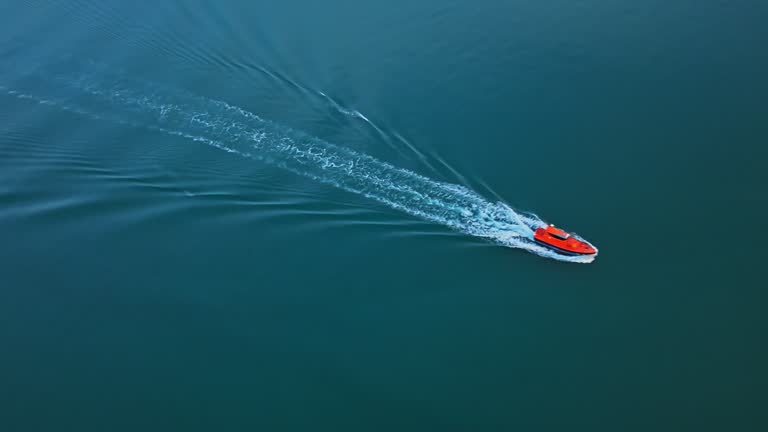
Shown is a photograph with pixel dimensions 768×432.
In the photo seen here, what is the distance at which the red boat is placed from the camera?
17578 mm

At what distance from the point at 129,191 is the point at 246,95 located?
5612mm

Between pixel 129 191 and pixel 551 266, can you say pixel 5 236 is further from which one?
pixel 551 266

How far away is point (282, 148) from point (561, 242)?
9.88 metres

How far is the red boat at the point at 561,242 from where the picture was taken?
57.7 ft

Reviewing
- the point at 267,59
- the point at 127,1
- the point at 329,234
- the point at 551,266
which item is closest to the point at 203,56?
the point at 267,59

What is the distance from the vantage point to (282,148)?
69.1ft

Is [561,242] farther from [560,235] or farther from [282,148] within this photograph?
[282,148]

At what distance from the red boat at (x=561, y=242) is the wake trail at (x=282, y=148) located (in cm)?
20

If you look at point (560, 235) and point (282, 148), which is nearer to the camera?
point (560, 235)

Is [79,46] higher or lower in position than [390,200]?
higher

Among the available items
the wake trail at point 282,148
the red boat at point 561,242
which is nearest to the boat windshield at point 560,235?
the red boat at point 561,242

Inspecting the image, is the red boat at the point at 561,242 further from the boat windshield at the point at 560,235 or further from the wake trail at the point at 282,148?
the wake trail at the point at 282,148

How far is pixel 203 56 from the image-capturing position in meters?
24.7

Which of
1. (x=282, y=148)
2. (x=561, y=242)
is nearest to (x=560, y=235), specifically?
(x=561, y=242)
